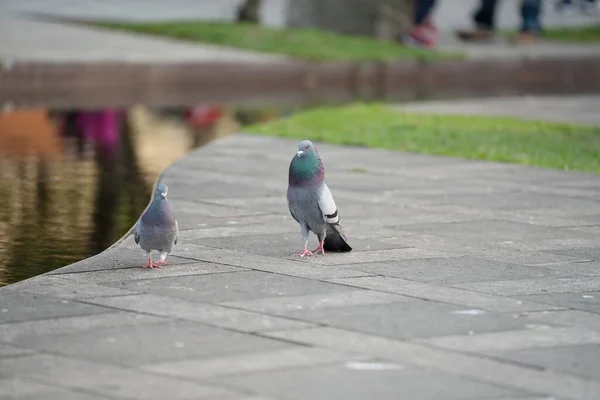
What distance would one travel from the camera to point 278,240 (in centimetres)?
776

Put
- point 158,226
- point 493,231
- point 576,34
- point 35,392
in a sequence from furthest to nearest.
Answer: point 576,34 < point 493,231 < point 158,226 < point 35,392

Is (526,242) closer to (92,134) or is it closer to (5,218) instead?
(5,218)

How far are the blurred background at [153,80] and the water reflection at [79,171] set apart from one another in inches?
0.6

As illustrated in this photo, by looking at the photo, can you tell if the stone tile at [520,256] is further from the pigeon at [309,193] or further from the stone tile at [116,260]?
the stone tile at [116,260]

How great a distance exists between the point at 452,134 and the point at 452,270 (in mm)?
5747

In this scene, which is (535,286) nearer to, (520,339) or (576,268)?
(576,268)

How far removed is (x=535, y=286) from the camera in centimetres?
660

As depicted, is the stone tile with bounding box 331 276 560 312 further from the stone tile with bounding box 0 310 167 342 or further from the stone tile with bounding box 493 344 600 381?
the stone tile with bounding box 0 310 167 342

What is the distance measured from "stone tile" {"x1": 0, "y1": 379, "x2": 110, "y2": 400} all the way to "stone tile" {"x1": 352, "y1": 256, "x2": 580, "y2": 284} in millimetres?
2285

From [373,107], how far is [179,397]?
10.1m

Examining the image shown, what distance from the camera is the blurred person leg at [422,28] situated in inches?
796

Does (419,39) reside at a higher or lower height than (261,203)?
higher

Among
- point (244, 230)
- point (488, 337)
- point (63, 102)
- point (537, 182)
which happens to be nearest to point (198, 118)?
point (63, 102)

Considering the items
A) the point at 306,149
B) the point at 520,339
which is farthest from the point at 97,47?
the point at 520,339
